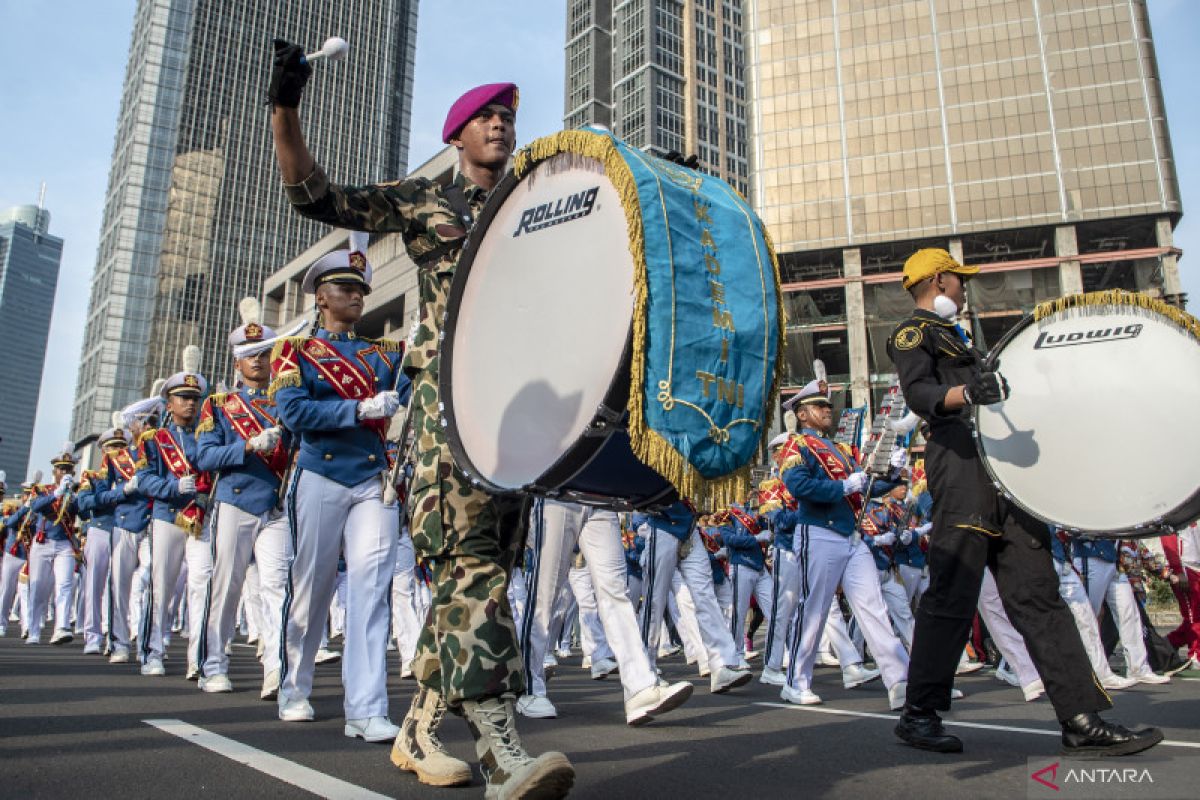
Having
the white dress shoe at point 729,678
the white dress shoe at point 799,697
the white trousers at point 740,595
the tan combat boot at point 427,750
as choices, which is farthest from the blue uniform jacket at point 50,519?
the tan combat boot at point 427,750

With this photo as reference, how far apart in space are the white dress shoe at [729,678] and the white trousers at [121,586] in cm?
571

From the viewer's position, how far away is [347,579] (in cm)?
433

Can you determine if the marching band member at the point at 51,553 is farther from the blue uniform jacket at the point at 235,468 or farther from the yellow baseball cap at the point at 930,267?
the yellow baseball cap at the point at 930,267

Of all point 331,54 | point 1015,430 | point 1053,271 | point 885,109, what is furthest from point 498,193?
point 885,109

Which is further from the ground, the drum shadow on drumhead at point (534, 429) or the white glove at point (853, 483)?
the white glove at point (853, 483)

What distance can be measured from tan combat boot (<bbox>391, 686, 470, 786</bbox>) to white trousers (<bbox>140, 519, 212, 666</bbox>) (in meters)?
4.52

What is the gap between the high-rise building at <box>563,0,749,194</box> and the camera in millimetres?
107062

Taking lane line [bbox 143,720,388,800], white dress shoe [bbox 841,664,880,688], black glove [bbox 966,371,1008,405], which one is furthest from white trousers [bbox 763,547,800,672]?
lane line [bbox 143,720,388,800]

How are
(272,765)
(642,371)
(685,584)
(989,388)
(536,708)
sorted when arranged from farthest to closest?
(685,584) < (536,708) < (989,388) < (272,765) < (642,371)

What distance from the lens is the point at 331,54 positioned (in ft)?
9.70

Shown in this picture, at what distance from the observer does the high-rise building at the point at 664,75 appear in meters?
107

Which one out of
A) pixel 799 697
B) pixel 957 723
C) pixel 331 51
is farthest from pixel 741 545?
pixel 331 51

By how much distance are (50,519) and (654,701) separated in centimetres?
1166

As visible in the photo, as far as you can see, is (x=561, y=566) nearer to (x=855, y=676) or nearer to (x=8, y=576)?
(x=855, y=676)
